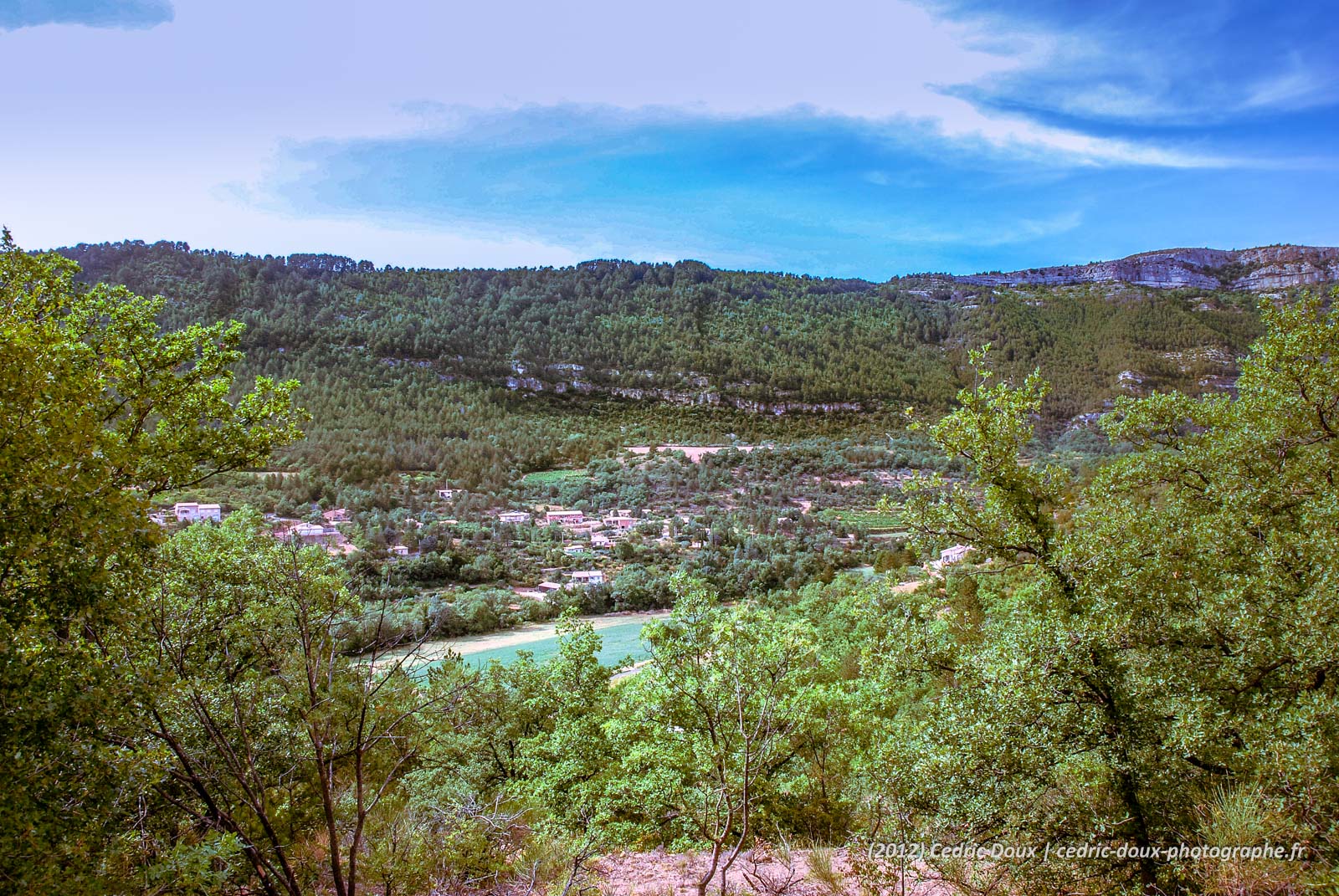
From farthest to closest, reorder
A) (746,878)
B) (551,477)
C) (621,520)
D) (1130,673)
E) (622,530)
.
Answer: (551,477) < (621,520) < (622,530) < (746,878) < (1130,673)

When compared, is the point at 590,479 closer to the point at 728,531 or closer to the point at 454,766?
the point at 728,531

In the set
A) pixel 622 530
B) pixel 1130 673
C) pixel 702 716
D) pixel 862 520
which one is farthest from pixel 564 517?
pixel 1130 673

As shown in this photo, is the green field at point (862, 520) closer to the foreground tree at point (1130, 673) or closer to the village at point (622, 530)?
the village at point (622, 530)

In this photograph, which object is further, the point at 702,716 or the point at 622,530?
the point at 622,530

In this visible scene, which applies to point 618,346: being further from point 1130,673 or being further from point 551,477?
point 1130,673

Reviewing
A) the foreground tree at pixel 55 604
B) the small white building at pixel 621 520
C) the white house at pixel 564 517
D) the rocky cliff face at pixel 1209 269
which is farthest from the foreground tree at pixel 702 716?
the rocky cliff face at pixel 1209 269

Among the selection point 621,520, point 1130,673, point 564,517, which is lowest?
point 621,520
